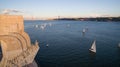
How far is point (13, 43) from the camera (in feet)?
56.4

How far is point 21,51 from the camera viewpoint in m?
17.9

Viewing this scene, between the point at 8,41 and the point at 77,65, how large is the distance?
15068 mm

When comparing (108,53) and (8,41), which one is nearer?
(8,41)

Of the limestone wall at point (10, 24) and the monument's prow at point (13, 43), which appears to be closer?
the limestone wall at point (10, 24)

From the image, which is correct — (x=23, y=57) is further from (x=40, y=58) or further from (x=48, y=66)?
(x=40, y=58)

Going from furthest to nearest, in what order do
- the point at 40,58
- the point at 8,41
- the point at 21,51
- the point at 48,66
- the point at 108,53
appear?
the point at 108,53, the point at 40,58, the point at 48,66, the point at 21,51, the point at 8,41

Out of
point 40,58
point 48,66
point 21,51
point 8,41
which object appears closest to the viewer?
point 8,41

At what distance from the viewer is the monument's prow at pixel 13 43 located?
53.3 ft

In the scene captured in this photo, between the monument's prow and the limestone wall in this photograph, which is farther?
the monument's prow

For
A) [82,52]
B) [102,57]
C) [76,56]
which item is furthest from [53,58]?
[102,57]

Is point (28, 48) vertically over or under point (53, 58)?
over

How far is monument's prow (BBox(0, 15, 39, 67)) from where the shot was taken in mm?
16248

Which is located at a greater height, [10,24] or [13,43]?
[10,24]

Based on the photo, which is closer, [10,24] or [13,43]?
[10,24]
